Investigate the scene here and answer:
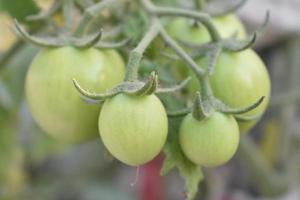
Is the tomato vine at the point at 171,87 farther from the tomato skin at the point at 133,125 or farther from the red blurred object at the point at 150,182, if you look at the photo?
the red blurred object at the point at 150,182

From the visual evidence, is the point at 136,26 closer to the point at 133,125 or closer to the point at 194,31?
the point at 194,31

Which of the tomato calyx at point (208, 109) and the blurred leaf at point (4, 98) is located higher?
the tomato calyx at point (208, 109)

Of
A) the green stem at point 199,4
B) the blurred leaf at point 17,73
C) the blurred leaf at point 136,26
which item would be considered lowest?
the blurred leaf at point 17,73

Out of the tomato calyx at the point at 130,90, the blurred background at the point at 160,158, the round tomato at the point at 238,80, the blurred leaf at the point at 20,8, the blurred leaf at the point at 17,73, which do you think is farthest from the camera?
the blurred background at the point at 160,158

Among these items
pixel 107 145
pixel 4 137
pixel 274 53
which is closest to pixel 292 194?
pixel 274 53

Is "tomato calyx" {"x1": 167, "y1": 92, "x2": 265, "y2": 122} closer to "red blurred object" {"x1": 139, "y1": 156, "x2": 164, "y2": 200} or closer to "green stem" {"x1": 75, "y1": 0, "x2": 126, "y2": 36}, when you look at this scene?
"green stem" {"x1": 75, "y1": 0, "x2": 126, "y2": 36}

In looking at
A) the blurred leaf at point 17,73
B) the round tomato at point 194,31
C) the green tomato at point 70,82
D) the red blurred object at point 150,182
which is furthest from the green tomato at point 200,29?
the red blurred object at point 150,182

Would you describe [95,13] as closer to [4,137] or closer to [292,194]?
[4,137]

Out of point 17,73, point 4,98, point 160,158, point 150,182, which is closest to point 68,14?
point 17,73
